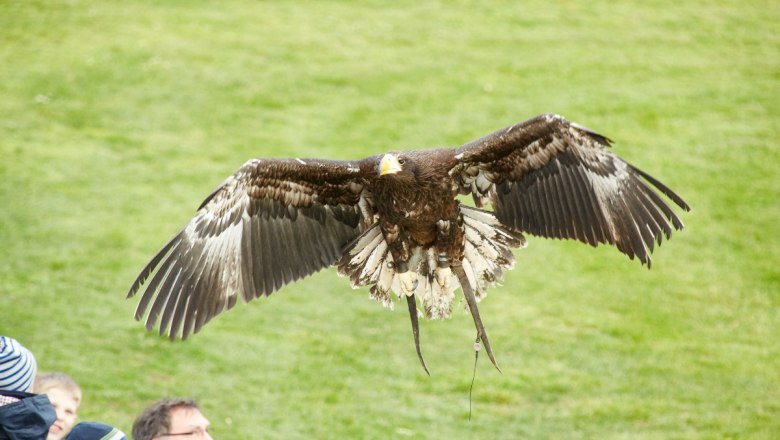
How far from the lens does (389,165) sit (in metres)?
5.75

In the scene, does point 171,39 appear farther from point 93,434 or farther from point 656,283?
point 93,434

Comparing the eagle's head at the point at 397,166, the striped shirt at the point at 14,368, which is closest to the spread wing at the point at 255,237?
the eagle's head at the point at 397,166

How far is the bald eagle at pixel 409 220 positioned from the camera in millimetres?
5910

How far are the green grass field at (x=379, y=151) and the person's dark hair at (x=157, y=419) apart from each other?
334 cm

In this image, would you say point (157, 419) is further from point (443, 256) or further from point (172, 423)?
point (443, 256)

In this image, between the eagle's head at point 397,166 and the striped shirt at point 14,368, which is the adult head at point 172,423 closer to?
the striped shirt at point 14,368

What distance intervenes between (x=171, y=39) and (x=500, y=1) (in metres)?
4.97

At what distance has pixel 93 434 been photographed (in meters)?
4.31

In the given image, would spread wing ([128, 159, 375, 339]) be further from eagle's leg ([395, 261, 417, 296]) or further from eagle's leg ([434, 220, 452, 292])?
eagle's leg ([434, 220, 452, 292])

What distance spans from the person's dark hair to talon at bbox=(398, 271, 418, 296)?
6.64ft

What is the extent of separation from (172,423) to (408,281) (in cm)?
215

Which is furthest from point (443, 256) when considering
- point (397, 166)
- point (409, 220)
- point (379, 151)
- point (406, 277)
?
point (379, 151)

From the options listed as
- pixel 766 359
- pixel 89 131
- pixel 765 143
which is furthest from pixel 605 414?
pixel 89 131

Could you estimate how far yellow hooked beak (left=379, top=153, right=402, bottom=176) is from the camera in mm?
5734
